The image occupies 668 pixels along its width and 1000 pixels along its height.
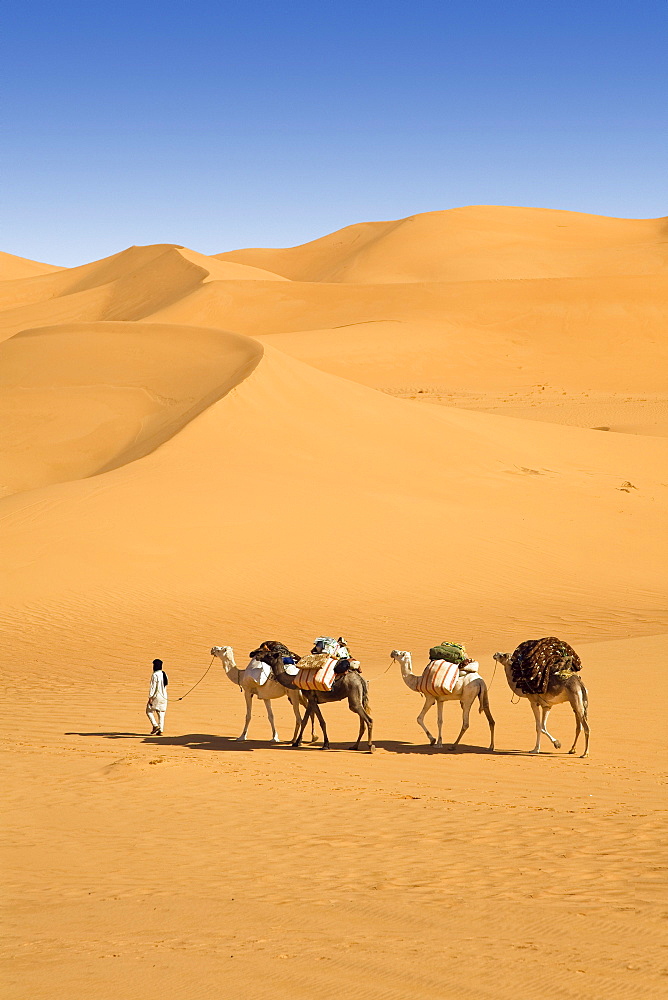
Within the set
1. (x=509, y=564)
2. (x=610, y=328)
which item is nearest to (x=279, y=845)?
(x=509, y=564)

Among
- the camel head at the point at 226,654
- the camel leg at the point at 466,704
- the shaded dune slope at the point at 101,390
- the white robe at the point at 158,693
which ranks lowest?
the white robe at the point at 158,693

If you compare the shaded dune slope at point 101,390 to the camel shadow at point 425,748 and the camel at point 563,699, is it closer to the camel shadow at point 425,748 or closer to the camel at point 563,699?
the camel shadow at point 425,748

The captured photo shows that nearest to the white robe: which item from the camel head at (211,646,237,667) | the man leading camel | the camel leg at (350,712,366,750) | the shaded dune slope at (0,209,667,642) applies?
Result: the man leading camel

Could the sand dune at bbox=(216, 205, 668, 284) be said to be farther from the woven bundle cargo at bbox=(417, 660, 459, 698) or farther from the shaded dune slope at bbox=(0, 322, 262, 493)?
the woven bundle cargo at bbox=(417, 660, 459, 698)

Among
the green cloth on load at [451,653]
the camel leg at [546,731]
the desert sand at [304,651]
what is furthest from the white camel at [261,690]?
the camel leg at [546,731]

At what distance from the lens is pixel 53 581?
1864 centimetres

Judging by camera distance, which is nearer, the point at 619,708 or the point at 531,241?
the point at 619,708

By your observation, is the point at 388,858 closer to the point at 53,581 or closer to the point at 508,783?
the point at 508,783

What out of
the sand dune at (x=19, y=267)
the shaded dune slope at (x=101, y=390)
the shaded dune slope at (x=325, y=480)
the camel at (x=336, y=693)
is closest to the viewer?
the camel at (x=336, y=693)

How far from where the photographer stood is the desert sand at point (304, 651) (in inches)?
219

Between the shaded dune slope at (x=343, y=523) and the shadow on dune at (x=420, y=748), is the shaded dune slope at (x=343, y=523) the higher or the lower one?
the higher one

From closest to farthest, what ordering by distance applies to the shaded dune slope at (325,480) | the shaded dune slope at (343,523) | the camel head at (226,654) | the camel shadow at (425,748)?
the camel shadow at (425,748), the camel head at (226,654), the shaded dune slope at (343,523), the shaded dune slope at (325,480)

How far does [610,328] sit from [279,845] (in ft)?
173

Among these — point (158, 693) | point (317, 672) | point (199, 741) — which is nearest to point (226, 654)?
point (158, 693)
